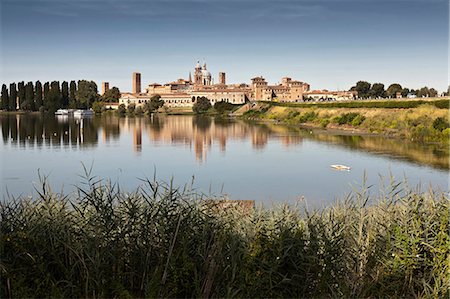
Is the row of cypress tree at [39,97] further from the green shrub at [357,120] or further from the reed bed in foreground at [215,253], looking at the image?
the reed bed in foreground at [215,253]

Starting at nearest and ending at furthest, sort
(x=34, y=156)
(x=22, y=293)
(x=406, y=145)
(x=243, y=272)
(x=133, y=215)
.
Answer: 1. (x=22, y=293)
2. (x=243, y=272)
3. (x=133, y=215)
4. (x=34, y=156)
5. (x=406, y=145)

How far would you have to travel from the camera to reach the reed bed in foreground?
304 cm

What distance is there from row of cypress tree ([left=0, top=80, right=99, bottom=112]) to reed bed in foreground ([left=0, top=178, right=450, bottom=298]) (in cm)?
5010

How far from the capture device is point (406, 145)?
16.5m

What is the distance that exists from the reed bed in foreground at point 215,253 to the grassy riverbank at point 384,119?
13.3 m

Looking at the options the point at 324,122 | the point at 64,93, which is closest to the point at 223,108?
the point at 64,93

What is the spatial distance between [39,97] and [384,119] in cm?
3882

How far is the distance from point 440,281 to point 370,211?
0.78m

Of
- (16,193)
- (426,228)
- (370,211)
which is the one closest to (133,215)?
(370,211)

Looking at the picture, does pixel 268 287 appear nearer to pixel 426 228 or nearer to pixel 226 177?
pixel 426 228

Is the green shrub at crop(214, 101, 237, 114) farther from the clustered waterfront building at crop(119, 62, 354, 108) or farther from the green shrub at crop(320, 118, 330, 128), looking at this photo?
the green shrub at crop(320, 118, 330, 128)

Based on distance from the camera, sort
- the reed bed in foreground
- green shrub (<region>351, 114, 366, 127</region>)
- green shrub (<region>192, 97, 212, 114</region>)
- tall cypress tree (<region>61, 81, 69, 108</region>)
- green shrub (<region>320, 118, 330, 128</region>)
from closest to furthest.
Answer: the reed bed in foreground, green shrub (<region>351, 114, 366, 127</region>), green shrub (<region>320, 118, 330, 128</region>), tall cypress tree (<region>61, 81, 69, 108</region>), green shrub (<region>192, 97, 212, 114</region>)

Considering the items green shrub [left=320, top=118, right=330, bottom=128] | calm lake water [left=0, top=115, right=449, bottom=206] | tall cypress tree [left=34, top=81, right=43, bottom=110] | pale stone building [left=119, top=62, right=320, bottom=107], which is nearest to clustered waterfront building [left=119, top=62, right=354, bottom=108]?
pale stone building [left=119, top=62, right=320, bottom=107]

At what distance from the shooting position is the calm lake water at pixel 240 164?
889cm
